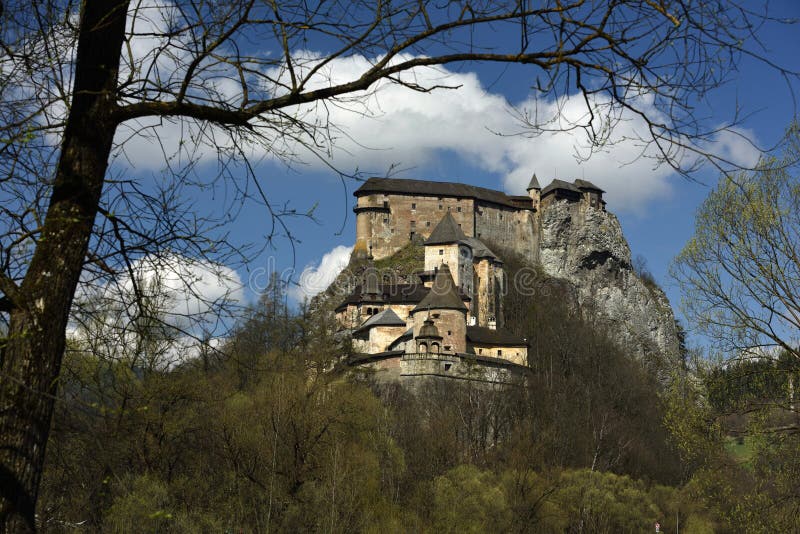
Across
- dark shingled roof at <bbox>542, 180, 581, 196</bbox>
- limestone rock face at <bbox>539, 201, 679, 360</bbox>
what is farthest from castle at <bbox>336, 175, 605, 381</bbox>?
limestone rock face at <bbox>539, 201, 679, 360</bbox>

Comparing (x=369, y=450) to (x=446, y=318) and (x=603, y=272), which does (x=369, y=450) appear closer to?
(x=446, y=318)

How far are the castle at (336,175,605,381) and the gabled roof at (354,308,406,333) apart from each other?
0.24 feet

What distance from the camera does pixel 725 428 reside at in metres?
12.9

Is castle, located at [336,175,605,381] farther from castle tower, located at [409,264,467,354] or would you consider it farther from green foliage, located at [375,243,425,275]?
green foliage, located at [375,243,425,275]

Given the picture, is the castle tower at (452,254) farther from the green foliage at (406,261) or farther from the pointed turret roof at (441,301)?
the pointed turret roof at (441,301)

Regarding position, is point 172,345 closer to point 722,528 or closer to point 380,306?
point 722,528

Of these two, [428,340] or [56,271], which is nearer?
[56,271]

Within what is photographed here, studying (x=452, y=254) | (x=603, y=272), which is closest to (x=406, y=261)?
(x=452, y=254)

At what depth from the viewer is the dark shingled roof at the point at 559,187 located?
7938 centimetres

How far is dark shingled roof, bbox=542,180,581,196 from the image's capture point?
79375 mm

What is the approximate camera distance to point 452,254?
2525 inches

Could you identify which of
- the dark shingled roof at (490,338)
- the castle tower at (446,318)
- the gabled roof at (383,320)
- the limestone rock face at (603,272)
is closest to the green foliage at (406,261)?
the gabled roof at (383,320)

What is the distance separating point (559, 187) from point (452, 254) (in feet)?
64.2

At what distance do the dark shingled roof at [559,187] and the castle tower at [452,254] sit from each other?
17420 millimetres
